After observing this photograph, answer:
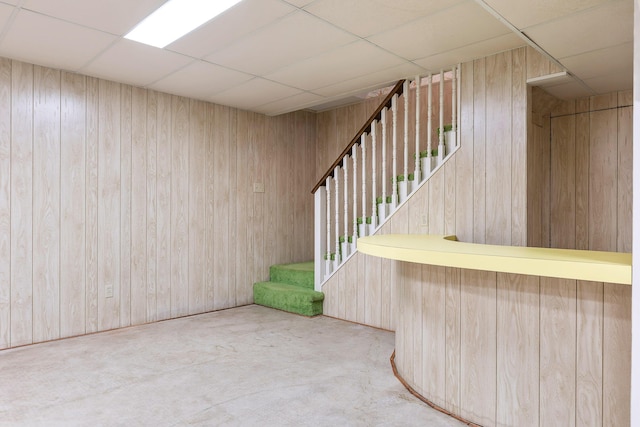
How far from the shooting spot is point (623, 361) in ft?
5.41

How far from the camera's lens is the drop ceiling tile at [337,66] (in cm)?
315

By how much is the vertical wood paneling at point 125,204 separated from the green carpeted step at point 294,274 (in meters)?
1.72

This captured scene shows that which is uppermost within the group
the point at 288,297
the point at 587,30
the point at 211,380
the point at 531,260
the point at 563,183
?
the point at 587,30

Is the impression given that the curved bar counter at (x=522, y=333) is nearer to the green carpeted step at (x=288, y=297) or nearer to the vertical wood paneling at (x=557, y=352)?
the vertical wood paneling at (x=557, y=352)

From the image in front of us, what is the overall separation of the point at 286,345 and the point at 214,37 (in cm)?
243

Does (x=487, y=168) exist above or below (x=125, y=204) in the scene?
above

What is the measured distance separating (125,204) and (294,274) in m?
1.99

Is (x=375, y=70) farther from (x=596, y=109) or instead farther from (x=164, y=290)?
(x=164, y=290)

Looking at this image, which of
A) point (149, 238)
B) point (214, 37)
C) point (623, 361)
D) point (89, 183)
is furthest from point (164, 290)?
point (623, 361)

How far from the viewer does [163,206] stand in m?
4.24

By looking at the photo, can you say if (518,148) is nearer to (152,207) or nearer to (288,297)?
(288,297)

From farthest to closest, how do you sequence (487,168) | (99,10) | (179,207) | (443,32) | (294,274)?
(294,274), (179,207), (487,168), (443,32), (99,10)

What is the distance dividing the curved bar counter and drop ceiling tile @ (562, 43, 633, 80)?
141cm

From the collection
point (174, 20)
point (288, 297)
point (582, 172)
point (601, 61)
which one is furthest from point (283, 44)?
point (582, 172)
